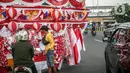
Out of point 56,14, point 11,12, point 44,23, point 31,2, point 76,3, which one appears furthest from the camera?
point 76,3

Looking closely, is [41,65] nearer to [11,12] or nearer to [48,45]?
[48,45]

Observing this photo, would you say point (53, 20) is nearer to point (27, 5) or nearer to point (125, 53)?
point (27, 5)

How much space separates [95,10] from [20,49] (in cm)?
6789

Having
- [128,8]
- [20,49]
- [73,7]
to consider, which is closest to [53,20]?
[73,7]

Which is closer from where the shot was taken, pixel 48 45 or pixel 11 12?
pixel 48 45

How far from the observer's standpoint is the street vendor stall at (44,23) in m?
10.7

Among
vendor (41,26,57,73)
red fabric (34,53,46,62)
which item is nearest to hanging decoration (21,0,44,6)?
vendor (41,26,57,73)

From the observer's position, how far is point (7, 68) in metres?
10.7

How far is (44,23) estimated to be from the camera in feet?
36.3

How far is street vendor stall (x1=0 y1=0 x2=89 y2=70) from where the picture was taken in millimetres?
10703

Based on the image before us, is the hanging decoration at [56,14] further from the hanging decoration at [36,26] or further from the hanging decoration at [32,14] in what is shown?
the hanging decoration at [36,26]

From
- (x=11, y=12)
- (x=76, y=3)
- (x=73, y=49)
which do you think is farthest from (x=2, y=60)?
(x=76, y=3)

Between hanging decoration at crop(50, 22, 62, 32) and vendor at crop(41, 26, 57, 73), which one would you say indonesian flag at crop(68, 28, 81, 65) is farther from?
vendor at crop(41, 26, 57, 73)

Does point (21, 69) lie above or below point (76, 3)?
below
